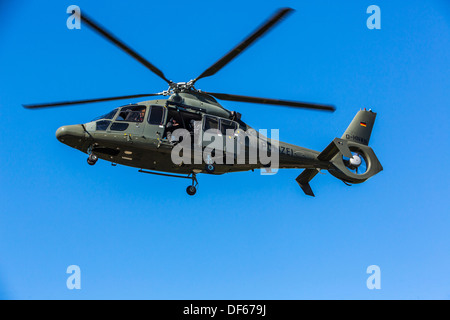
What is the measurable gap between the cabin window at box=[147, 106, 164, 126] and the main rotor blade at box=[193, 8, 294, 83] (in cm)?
198

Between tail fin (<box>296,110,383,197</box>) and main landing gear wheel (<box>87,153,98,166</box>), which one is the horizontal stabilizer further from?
main landing gear wheel (<box>87,153,98,166</box>)

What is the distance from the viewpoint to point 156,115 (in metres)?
17.9

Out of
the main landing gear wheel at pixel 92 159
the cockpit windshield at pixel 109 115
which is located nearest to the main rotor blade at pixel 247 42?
the cockpit windshield at pixel 109 115

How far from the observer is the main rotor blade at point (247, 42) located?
14.2 m

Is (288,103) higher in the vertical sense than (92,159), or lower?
higher

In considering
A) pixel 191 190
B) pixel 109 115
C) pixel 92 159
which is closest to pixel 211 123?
pixel 191 190

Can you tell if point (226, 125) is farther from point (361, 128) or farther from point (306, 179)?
point (361, 128)

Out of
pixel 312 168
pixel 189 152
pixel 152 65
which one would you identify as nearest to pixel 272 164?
pixel 312 168

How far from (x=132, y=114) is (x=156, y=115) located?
2.74 feet

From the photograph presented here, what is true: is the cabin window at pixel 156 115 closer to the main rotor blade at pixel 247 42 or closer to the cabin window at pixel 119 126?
the cabin window at pixel 119 126

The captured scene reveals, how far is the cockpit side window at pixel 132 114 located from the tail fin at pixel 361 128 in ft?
29.8

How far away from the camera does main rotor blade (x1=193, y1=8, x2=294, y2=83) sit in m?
14.2

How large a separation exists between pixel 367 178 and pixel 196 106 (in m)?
7.70

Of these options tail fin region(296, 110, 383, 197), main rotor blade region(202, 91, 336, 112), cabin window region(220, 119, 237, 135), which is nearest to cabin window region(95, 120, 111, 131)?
cabin window region(220, 119, 237, 135)
